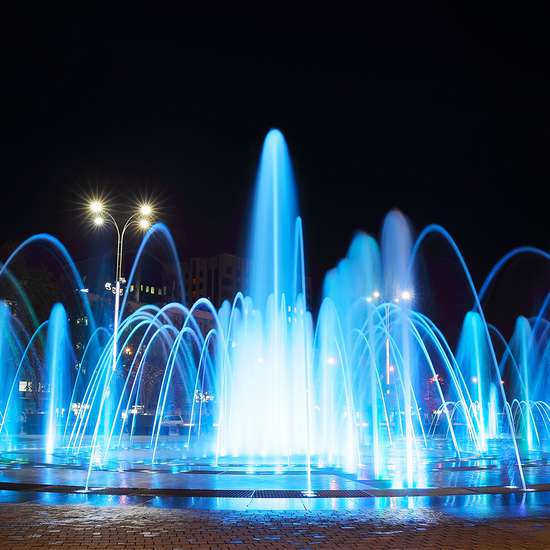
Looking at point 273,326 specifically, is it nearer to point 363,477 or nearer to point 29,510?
point 363,477

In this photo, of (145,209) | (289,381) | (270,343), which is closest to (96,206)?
(145,209)

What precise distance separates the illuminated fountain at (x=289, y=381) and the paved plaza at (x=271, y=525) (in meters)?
2.96

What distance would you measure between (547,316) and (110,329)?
115 feet

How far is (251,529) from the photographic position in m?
8.67

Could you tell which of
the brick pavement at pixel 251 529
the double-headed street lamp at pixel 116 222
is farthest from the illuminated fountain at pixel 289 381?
the brick pavement at pixel 251 529

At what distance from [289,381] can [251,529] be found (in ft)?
53.3

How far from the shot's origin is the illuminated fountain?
1908 cm

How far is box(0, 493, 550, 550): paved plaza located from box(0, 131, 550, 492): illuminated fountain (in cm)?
296

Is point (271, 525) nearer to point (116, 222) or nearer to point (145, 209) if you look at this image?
point (145, 209)

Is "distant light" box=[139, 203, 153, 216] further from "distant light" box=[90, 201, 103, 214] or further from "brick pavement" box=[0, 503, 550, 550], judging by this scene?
"brick pavement" box=[0, 503, 550, 550]

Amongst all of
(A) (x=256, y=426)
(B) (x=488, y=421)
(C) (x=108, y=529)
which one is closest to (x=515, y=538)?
(C) (x=108, y=529)

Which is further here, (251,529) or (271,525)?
(271,525)

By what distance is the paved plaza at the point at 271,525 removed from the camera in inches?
308

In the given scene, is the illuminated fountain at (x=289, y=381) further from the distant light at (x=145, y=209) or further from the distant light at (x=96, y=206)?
the distant light at (x=96, y=206)
